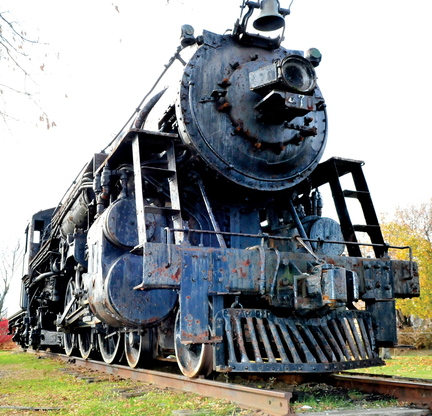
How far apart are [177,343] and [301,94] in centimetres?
251

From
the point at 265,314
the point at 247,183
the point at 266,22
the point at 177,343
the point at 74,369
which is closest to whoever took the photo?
the point at 265,314

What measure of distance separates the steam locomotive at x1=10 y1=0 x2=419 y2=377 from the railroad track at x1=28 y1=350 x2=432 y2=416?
0.17m

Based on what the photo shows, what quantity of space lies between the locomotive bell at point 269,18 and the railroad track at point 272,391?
3623 millimetres

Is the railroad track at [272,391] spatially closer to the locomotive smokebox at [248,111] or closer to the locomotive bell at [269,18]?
the locomotive smokebox at [248,111]

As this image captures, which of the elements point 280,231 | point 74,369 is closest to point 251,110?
point 280,231

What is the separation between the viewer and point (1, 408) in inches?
151

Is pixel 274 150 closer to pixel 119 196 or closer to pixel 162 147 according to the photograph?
pixel 162 147

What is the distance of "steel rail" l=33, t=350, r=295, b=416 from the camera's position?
3.20 meters

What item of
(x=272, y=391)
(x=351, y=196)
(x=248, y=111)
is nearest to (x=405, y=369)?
(x=351, y=196)

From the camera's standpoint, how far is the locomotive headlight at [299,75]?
4.65 meters

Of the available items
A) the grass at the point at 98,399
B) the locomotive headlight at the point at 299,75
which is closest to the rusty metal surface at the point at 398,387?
the grass at the point at 98,399

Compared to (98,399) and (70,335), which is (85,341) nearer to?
(70,335)

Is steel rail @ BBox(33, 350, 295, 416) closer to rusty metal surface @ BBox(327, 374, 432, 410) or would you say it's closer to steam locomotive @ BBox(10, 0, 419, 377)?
steam locomotive @ BBox(10, 0, 419, 377)

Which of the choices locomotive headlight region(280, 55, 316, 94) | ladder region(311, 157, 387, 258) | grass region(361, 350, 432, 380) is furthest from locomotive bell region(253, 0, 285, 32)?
grass region(361, 350, 432, 380)
